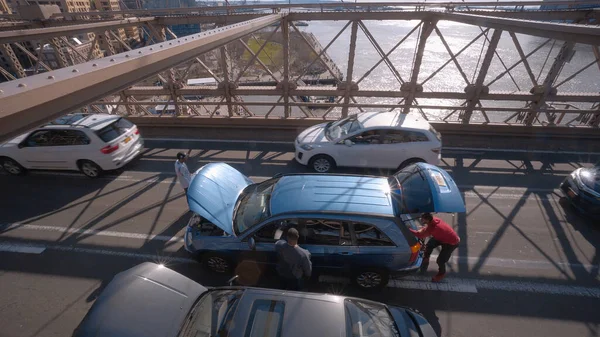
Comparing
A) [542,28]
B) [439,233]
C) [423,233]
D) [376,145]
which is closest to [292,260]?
[423,233]

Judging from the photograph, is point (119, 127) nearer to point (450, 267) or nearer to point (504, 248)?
point (450, 267)

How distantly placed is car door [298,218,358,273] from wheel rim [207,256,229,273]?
1.39 metres

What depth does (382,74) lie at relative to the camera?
39.6 meters

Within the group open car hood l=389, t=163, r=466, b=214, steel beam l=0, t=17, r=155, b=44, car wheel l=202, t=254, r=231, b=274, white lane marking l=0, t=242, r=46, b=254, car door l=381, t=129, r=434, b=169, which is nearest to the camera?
open car hood l=389, t=163, r=466, b=214

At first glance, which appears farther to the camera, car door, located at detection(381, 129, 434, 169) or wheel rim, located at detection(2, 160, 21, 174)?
wheel rim, located at detection(2, 160, 21, 174)

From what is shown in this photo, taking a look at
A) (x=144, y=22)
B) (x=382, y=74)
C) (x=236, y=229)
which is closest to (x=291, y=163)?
(x=236, y=229)

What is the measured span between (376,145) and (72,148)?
760 cm

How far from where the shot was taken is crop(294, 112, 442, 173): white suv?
6938 millimetres

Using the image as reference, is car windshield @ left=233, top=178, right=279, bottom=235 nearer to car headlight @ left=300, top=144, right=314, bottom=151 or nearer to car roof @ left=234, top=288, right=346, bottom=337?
car roof @ left=234, top=288, right=346, bottom=337

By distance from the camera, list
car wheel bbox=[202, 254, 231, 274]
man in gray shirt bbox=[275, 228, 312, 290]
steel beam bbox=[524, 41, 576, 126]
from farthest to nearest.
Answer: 1. steel beam bbox=[524, 41, 576, 126]
2. car wheel bbox=[202, 254, 231, 274]
3. man in gray shirt bbox=[275, 228, 312, 290]

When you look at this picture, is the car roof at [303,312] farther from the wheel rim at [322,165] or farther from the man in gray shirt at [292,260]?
the wheel rim at [322,165]

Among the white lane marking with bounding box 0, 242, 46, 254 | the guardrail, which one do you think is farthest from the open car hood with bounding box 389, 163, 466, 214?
the white lane marking with bounding box 0, 242, 46, 254

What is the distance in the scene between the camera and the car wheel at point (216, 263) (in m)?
4.58

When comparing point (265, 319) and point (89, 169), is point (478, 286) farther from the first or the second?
point (89, 169)
